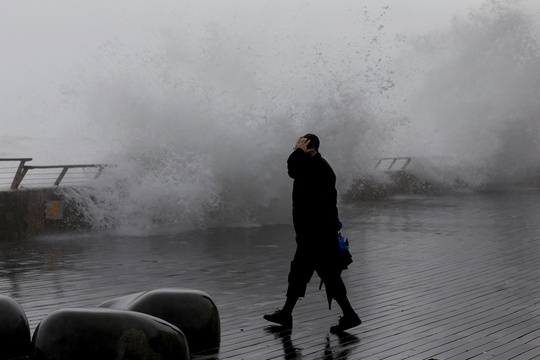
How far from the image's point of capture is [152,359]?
6711 mm

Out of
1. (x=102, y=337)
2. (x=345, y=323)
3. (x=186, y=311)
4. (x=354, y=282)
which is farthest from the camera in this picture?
(x=354, y=282)

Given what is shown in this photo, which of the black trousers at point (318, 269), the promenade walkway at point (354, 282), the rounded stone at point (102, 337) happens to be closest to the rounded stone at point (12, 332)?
the rounded stone at point (102, 337)

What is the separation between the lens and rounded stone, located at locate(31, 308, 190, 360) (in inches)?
261

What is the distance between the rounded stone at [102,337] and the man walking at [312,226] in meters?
2.25

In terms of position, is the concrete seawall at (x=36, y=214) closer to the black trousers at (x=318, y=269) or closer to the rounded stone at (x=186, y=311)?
the black trousers at (x=318, y=269)

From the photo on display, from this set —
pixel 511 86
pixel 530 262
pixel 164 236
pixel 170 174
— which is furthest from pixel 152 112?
pixel 511 86

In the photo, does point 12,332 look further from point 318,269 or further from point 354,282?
point 354,282

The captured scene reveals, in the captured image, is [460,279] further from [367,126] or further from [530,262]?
[367,126]

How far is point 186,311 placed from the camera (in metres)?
7.93

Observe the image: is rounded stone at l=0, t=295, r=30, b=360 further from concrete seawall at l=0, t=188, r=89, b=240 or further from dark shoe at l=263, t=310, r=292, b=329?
concrete seawall at l=0, t=188, r=89, b=240

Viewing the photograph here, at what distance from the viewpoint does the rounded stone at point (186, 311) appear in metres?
7.82

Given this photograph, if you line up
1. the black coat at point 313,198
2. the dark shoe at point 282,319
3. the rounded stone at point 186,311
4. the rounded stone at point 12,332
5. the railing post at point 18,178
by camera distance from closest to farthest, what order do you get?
the rounded stone at point 12,332 → the rounded stone at point 186,311 → the dark shoe at point 282,319 → the black coat at point 313,198 → the railing post at point 18,178

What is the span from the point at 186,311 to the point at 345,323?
5.01 ft

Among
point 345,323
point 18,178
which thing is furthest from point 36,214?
point 345,323
